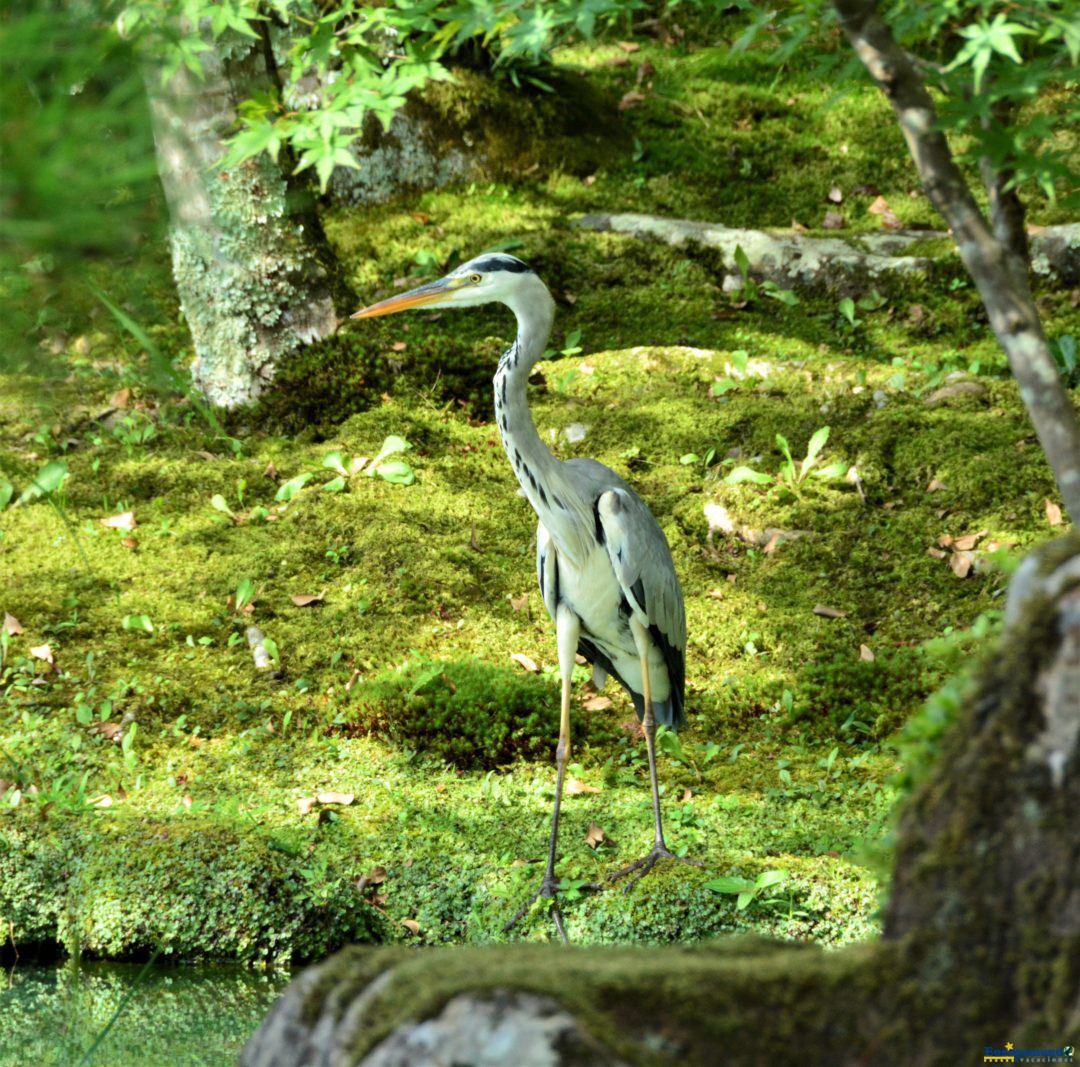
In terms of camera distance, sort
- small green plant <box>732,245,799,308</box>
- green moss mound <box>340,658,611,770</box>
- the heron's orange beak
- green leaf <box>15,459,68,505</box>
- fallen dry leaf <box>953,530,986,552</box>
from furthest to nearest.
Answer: small green plant <box>732,245,799,308</box> → green leaf <box>15,459,68,505</box> → fallen dry leaf <box>953,530,986,552</box> → green moss mound <box>340,658,611,770</box> → the heron's orange beak

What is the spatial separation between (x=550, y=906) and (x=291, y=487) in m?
3.00

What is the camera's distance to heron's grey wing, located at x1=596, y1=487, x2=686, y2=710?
176 inches

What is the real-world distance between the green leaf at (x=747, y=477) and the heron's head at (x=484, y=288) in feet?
6.75

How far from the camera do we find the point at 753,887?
3896 millimetres

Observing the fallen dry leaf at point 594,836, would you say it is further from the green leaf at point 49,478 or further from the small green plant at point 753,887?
the green leaf at point 49,478

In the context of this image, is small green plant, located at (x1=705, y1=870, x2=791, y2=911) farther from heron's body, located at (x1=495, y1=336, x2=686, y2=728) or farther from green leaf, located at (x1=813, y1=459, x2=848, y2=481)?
green leaf, located at (x1=813, y1=459, x2=848, y2=481)

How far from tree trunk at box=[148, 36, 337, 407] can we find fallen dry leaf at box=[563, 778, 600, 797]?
321 cm

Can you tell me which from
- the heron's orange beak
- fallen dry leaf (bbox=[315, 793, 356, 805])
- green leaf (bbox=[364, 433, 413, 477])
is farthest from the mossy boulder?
fallen dry leaf (bbox=[315, 793, 356, 805])

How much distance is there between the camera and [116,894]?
13.5 ft

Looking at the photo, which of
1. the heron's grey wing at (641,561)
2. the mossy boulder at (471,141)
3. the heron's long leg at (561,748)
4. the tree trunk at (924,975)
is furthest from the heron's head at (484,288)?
the mossy boulder at (471,141)

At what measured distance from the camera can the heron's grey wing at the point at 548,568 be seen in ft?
15.3

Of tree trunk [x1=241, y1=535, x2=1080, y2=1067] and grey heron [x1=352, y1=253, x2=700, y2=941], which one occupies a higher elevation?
tree trunk [x1=241, y1=535, x2=1080, y2=1067]

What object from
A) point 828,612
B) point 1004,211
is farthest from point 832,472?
point 1004,211

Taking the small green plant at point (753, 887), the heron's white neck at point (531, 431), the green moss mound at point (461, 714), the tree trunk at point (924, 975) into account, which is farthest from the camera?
the green moss mound at point (461, 714)
